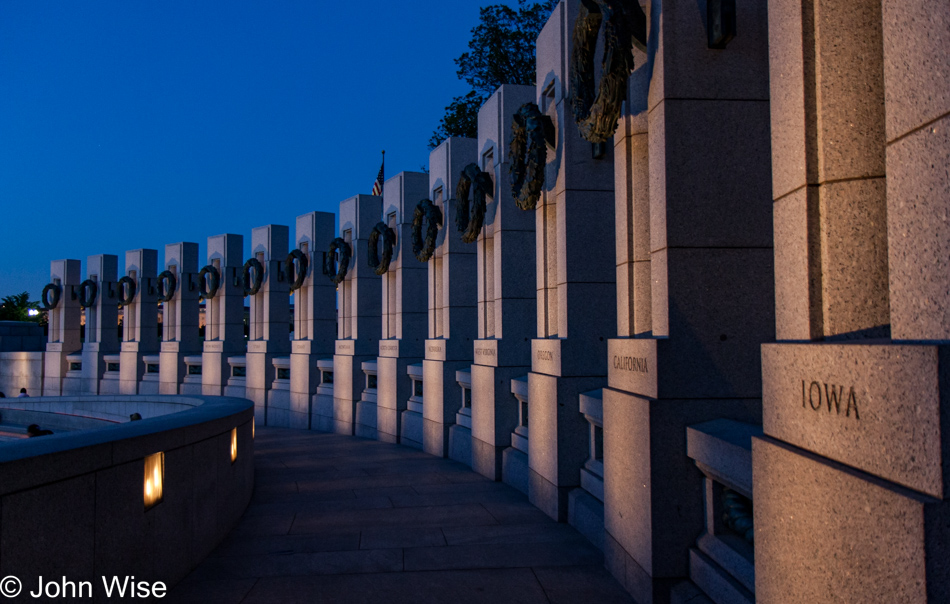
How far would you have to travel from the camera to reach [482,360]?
39.8ft

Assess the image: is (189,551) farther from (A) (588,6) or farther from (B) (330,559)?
(A) (588,6)

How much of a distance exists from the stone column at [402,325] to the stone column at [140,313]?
1409 cm

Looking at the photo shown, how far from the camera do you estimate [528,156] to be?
31.9 feet

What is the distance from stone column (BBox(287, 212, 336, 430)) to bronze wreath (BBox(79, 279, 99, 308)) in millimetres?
12791

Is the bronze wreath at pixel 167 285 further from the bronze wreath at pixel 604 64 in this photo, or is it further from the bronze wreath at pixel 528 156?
the bronze wreath at pixel 604 64

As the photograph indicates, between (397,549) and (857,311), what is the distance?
5620mm

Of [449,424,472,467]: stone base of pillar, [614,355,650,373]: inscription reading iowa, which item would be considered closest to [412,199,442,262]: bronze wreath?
[449,424,472,467]: stone base of pillar

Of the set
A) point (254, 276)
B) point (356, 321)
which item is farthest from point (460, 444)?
point (254, 276)

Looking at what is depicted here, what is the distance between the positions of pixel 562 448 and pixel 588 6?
5041 mm

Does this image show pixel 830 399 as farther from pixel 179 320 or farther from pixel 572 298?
pixel 179 320

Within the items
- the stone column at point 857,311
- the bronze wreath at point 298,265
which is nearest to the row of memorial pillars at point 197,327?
the bronze wreath at point 298,265

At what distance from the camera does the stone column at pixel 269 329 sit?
850 inches

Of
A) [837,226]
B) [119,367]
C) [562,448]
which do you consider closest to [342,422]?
[562,448]

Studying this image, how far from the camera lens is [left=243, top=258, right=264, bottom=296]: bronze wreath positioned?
22.4 meters
